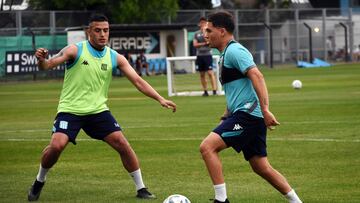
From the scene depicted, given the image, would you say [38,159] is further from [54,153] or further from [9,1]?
[9,1]

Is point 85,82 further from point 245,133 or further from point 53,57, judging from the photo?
point 245,133

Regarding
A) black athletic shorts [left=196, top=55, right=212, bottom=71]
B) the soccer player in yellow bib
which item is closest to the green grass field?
the soccer player in yellow bib

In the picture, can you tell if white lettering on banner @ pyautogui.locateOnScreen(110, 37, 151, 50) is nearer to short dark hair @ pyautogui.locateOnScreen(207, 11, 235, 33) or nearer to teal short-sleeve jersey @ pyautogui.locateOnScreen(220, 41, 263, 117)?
short dark hair @ pyautogui.locateOnScreen(207, 11, 235, 33)

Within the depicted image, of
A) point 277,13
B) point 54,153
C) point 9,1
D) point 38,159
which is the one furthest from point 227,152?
point 277,13

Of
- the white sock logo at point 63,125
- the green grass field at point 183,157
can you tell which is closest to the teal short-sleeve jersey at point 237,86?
the green grass field at point 183,157

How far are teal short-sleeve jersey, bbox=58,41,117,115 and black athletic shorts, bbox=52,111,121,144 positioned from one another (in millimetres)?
63

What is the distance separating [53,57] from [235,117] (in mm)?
2373

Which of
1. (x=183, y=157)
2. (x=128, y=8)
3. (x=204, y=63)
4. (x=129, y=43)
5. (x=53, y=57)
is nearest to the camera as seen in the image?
(x=53, y=57)

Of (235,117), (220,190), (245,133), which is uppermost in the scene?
(235,117)

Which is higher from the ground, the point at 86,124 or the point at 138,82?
the point at 138,82

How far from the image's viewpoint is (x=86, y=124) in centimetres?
1148

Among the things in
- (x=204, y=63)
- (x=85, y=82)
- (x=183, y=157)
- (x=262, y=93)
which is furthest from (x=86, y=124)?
(x=204, y=63)

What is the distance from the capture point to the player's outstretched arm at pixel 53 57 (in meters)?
10.8

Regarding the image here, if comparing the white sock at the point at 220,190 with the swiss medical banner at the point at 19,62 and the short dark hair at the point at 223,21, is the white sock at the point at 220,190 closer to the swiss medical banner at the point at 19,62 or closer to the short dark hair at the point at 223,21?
the short dark hair at the point at 223,21
